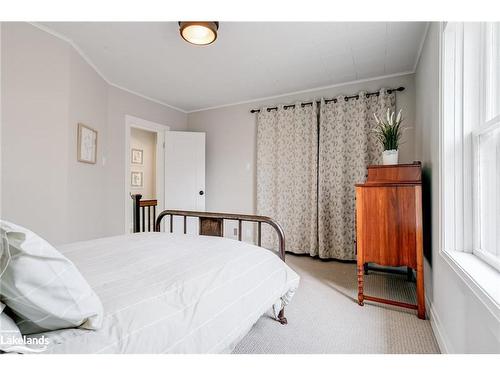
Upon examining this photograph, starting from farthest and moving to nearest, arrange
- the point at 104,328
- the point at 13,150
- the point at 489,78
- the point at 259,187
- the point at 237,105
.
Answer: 1. the point at 237,105
2. the point at 259,187
3. the point at 13,150
4. the point at 489,78
5. the point at 104,328

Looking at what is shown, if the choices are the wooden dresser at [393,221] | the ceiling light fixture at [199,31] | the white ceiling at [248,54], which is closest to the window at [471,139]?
the wooden dresser at [393,221]

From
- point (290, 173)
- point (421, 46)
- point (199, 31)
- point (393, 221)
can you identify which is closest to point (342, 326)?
point (393, 221)

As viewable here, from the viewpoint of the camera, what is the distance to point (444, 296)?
1522mm

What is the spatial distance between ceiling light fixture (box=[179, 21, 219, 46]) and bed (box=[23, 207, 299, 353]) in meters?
1.55

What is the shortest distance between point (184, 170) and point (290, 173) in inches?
71.8

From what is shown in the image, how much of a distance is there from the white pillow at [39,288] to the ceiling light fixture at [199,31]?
1.84m

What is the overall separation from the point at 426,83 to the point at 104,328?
2.81 m

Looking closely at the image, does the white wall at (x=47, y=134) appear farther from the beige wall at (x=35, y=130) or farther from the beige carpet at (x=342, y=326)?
the beige carpet at (x=342, y=326)

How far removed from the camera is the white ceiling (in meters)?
2.17

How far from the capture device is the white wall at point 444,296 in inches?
38.4

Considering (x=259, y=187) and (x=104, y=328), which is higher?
(x=259, y=187)
